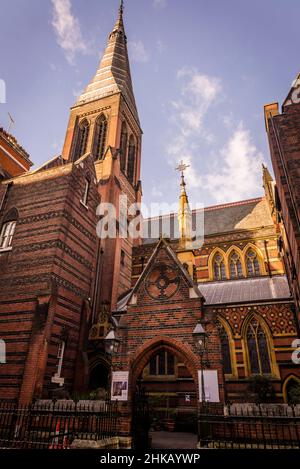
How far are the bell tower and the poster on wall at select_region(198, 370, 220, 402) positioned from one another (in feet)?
32.6

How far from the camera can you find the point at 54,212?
16609 mm

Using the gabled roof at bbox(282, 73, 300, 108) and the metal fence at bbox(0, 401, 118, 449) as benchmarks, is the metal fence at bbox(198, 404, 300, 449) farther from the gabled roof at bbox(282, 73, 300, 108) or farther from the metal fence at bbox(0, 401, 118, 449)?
the gabled roof at bbox(282, 73, 300, 108)

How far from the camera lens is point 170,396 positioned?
17.5 m

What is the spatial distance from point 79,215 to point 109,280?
18.4 feet

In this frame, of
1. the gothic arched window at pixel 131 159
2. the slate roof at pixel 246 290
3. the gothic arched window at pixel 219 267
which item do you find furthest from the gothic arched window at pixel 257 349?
the gothic arched window at pixel 131 159

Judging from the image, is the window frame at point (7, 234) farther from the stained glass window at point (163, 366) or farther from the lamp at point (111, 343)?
the stained glass window at point (163, 366)

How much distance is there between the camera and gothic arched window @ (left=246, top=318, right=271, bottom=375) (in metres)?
16.6

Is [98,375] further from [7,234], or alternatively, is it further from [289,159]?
[289,159]

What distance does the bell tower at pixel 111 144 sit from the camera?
22.1 meters

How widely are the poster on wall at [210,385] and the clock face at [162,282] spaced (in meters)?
3.34

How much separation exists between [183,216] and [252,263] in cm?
695

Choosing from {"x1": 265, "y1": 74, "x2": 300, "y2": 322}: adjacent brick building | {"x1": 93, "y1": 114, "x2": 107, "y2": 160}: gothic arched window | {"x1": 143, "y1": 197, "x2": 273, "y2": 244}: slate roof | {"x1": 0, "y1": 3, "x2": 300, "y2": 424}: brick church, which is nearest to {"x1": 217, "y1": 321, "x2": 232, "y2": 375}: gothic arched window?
{"x1": 0, "y1": 3, "x2": 300, "y2": 424}: brick church

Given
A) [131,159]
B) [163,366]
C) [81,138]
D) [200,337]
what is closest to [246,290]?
[163,366]
